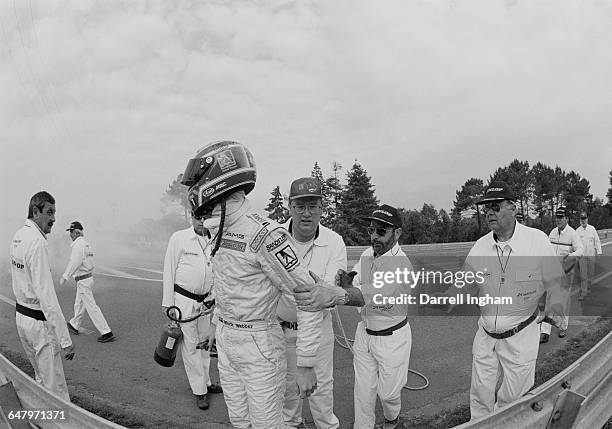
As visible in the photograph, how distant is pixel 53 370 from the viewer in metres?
3.90

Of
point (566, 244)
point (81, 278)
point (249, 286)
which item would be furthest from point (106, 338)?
point (566, 244)

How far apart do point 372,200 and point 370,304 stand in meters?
45.8

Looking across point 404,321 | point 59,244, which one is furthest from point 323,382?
point 59,244

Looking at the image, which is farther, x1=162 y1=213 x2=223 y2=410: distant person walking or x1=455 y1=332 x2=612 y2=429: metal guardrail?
x1=162 y1=213 x2=223 y2=410: distant person walking

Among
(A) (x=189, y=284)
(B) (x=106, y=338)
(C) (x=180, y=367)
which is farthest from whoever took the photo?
(B) (x=106, y=338)

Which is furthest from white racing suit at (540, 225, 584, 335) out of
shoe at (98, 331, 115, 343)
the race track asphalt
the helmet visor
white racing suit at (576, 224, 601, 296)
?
shoe at (98, 331, 115, 343)

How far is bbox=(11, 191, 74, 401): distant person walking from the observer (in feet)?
12.4

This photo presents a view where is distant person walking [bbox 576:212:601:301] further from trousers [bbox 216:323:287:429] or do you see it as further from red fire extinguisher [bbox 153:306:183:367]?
trousers [bbox 216:323:287:429]

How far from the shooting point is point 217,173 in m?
2.21

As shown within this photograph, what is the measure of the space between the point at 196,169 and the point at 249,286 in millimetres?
712

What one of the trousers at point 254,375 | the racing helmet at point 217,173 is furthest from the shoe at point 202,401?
the racing helmet at point 217,173

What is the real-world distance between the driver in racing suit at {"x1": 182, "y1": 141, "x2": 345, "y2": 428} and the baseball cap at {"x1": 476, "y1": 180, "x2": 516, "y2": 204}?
1.96m

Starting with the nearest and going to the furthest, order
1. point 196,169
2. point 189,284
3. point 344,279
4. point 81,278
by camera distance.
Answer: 1. point 196,169
2. point 344,279
3. point 189,284
4. point 81,278

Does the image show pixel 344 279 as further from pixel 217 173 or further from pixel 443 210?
pixel 443 210
